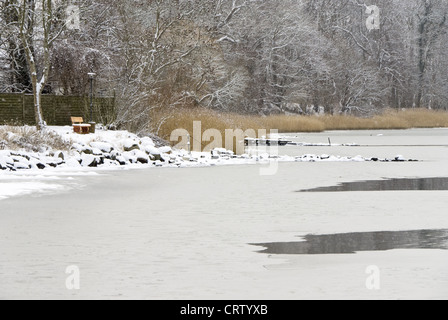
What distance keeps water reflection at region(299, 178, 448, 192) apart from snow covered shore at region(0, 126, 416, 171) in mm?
8321

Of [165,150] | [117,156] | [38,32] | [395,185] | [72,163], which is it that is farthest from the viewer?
[38,32]

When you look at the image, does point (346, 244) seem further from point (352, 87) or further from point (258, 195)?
point (352, 87)

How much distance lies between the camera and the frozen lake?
9.84m

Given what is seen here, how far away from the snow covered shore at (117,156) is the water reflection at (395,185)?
27.3 ft

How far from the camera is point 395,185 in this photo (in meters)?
23.0

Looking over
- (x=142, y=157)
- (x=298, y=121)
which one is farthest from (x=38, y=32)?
(x=298, y=121)

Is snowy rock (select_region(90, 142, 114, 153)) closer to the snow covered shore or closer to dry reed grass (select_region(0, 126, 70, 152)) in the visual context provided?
the snow covered shore

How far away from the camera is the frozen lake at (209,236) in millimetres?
9836

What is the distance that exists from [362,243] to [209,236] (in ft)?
8.19

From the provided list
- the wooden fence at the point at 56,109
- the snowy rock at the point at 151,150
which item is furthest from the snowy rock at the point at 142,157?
the wooden fence at the point at 56,109

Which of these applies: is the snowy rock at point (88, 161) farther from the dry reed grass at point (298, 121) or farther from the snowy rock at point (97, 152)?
the dry reed grass at point (298, 121)

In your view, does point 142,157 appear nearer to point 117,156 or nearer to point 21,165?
point 117,156
